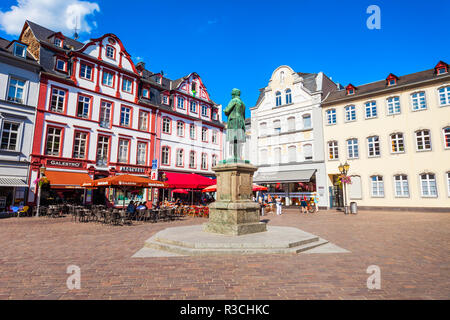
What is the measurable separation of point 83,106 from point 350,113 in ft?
85.2

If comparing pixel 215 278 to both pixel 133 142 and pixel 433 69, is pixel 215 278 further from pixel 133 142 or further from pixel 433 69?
pixel 433 69

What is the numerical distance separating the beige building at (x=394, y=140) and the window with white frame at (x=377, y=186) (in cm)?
2

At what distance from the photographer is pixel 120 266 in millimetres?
5309

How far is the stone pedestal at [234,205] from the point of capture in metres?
8.20

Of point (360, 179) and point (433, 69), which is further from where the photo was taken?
point (360, 179)

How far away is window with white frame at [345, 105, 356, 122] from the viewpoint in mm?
26641

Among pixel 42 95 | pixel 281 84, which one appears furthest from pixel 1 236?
pixel 281 84

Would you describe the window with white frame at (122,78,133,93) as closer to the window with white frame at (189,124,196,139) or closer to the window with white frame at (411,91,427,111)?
the window with white frame at (189,124,196,139)

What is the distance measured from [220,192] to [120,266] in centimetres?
425

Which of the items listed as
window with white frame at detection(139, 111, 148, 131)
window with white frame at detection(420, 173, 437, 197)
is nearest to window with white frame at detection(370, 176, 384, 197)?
window with white frame at detection(420, 173, 437, 197)

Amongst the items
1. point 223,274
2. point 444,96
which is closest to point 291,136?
point 444,96

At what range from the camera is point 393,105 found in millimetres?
24297

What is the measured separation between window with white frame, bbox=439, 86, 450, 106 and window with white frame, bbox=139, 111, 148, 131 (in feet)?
89.3

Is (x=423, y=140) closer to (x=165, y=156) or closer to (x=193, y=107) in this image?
(x=193, y=107)
